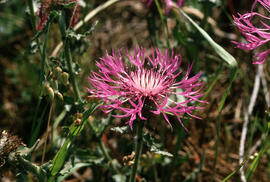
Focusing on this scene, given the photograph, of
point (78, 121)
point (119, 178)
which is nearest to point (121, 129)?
point (78, 121)

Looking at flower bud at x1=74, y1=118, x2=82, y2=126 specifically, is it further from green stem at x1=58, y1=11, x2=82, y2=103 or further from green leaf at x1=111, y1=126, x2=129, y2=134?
green stem at x1=58, y1=11, x2=82, y2=103

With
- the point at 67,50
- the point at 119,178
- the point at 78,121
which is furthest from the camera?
the point at 119,178

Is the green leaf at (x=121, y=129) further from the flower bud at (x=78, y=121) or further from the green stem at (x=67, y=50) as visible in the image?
the green stem at (x=67, y=50)

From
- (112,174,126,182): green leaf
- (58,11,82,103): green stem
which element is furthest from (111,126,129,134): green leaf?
(112,174,126,182): green leaf

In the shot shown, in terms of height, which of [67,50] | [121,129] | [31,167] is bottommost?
[31,167]

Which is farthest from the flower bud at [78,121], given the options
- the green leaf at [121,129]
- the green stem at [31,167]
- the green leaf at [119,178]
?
the green leaf at [119,178]

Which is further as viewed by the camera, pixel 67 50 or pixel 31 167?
pixel 67 50

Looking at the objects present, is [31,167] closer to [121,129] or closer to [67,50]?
[121,129]

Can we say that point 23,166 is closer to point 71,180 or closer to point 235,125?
point 71,180

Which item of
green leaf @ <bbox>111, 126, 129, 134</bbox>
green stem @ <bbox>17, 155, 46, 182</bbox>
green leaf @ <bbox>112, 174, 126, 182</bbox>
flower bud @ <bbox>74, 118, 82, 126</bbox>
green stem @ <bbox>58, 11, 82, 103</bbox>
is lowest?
green leaf @ <bbox>112, 174, 126, 182</bbox>

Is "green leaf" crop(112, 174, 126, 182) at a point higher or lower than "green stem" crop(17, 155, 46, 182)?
lower

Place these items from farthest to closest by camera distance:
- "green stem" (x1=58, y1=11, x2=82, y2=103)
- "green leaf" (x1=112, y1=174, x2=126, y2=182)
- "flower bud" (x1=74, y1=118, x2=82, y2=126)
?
"green leaf" (x1=112, y1=174, x2=126, y2=182) < "green stem" (x1=58, y1=11, x2=82, y2=103) < "flower bud" (x1=74, y1=118, x2=82, y2=126)
